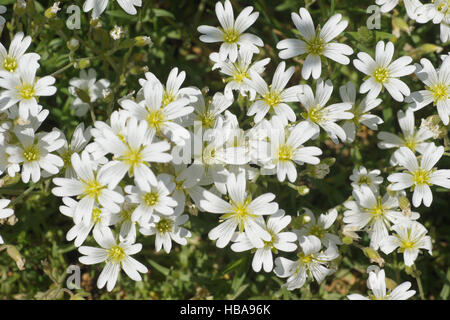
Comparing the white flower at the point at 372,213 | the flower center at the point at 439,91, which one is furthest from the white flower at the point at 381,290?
the flower center at the point at 439,91

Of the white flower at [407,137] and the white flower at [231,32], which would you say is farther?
the white flower at [407,137]

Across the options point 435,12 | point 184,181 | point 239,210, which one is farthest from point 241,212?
point 435,12

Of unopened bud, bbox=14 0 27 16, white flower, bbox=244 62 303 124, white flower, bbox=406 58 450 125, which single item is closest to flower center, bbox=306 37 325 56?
white flower, bbox=244 62 303 124

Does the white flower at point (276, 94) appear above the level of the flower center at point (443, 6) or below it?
below

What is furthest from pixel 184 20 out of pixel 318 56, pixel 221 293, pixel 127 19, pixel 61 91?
pixel 221 293

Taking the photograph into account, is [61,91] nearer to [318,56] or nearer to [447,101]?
[318,56]

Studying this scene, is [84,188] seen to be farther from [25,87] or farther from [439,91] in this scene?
[439,91]

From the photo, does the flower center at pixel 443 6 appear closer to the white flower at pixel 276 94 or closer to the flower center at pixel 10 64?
the white flower at pixel 276 94
